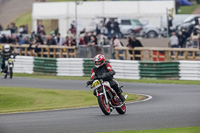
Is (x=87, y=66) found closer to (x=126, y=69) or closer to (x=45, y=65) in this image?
(x=126, y=69)

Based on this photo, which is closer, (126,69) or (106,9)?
(126,69)

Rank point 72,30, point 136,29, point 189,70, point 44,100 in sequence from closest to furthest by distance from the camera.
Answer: point 44,100
point 189,70
point 136,29
point 72,30

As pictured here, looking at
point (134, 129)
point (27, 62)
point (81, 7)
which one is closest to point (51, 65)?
point (27, 62)

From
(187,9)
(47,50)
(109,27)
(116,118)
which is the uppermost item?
(187,9)

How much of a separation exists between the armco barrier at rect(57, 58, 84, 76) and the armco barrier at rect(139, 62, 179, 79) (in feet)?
10.7

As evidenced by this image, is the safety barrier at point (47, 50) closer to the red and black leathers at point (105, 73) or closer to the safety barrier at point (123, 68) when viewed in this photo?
the safety barrier at point (123, 68)

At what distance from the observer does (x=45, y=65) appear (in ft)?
93.9

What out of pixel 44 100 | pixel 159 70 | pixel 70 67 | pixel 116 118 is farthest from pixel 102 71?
pixel 70 67

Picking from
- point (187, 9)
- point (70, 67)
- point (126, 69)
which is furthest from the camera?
point (187, 9)

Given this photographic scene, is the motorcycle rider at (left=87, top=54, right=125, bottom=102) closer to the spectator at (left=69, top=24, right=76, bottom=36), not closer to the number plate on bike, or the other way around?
the number plate on bike

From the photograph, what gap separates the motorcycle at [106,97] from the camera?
43.1ft

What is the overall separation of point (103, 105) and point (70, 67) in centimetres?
1443

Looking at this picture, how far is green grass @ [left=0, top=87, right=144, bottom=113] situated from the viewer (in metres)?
16.3

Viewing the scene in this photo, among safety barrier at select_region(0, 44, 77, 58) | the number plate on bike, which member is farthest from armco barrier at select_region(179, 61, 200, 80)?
the number plate on bike
